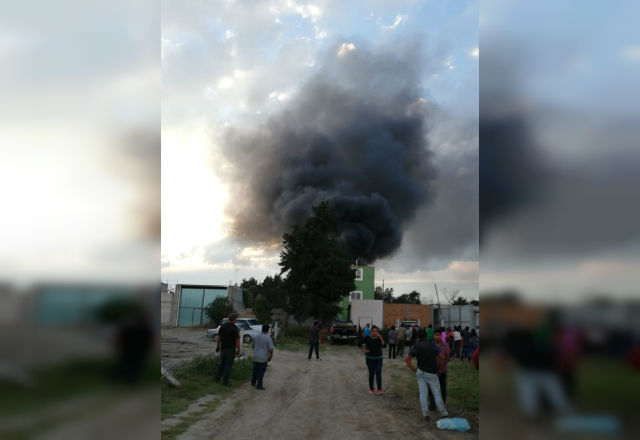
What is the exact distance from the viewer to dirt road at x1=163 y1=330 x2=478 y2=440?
7117 mm

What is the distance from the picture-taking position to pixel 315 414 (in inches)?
338

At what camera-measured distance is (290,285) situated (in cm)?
3934

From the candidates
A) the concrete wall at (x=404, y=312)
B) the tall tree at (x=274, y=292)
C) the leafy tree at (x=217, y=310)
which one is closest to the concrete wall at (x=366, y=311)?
the concrete wall at (x=404, y=312)

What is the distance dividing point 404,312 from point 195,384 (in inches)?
1383

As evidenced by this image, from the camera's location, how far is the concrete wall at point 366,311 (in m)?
42.1

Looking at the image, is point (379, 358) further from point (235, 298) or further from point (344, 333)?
point (235, 298)

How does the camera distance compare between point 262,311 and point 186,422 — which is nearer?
point 186,422

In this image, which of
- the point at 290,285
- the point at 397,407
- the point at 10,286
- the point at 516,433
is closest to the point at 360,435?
the point at 397,407

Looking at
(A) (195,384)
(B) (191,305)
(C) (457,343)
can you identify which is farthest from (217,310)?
(A) (195,384)

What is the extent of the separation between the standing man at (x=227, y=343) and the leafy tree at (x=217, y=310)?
26.8 meters

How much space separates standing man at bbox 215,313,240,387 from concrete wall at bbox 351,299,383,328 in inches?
1255

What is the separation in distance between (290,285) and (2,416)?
38544 mm

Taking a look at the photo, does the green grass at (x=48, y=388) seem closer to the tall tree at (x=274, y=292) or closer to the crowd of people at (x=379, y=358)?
the crowd of people at (x=379, y=358)

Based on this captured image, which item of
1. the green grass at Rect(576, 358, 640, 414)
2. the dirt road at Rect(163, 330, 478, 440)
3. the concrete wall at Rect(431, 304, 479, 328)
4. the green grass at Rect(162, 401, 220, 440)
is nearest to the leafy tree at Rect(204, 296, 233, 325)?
the concrete wall at Rect(431, 304, 479, 328)
